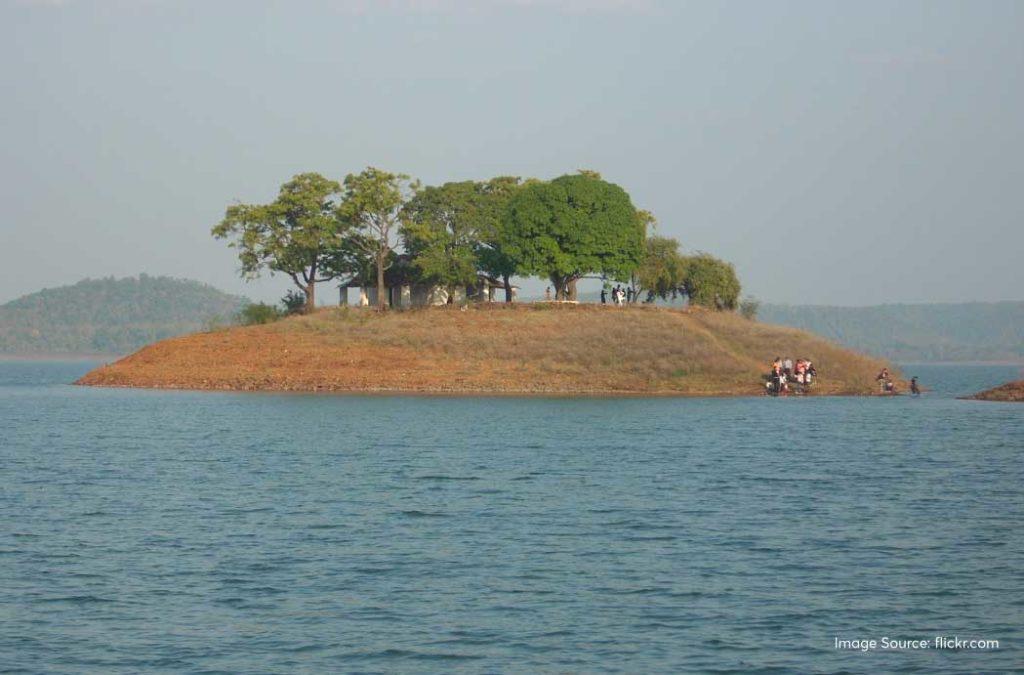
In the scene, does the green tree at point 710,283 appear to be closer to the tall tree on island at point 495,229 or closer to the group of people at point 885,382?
the tall tree on island at point 495,229

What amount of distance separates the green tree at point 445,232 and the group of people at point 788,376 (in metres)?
27.7

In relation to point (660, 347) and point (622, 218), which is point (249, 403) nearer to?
point (660, 347)

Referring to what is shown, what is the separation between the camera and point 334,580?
964 inches

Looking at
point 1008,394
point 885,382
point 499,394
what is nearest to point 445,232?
point 499,394

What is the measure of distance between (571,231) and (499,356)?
16232mm

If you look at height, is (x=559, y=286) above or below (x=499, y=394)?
above

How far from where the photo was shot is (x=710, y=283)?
4213 inches

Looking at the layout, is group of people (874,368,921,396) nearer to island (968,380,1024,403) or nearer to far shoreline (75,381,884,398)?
far shoreline (75,381,884,398)

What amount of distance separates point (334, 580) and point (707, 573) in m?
6.74

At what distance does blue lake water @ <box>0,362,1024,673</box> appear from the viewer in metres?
20.2

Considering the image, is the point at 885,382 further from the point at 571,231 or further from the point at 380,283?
the point at 380,283

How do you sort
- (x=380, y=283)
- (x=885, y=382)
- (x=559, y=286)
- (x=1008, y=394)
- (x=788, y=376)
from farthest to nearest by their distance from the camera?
(x=559, y=286) → (x=380, y=283) → (x=885, y=382) → (x=788, y=376) → (x=1008, y=394)

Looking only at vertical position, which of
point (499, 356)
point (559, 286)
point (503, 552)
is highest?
point (559, 286)

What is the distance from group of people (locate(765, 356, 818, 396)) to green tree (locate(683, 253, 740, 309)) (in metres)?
23.1
